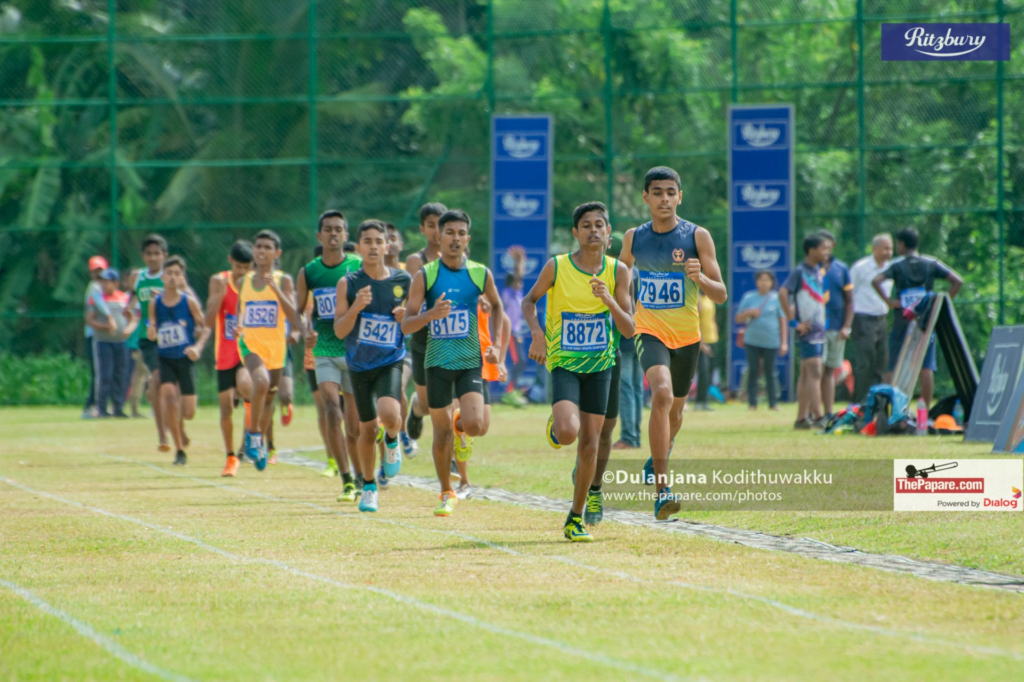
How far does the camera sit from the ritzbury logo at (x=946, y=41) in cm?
2343

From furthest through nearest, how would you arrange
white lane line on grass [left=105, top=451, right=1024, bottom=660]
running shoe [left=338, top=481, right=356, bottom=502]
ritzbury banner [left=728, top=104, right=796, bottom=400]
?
ritzbury banner [left=728, top=104, right=796, bottom=400] → running shoe [left=338, top=481, right=356, bottom=502] → white lane line on grass [left=105, top=451, right=1024, bottom=660]

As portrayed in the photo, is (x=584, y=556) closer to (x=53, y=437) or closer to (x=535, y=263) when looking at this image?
(x=53, y=437)

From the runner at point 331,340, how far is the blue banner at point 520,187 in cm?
1293

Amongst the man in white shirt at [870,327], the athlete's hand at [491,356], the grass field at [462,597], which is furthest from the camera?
the man in white shirt at [870,327]

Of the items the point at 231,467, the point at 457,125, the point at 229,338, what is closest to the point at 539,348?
the point at 231,467

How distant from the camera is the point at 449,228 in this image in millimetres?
9266

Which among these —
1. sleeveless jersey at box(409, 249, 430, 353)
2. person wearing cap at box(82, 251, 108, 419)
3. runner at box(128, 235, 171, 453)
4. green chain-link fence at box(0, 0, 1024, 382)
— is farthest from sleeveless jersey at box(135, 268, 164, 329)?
green chain-link fence at box(0, 0, 1024, 382)

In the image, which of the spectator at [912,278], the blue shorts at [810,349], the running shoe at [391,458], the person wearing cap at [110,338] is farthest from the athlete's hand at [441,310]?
the person wearing cap at [110,338]

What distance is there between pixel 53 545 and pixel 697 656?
4.74m

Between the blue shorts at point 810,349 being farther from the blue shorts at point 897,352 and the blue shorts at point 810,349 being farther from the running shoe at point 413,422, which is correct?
the running shoe at point 413,422

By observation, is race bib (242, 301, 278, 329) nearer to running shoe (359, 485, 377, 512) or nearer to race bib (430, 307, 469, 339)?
running shoe (359, 485, 377, 512)

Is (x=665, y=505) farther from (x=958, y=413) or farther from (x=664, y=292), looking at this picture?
(x=958, y=413)

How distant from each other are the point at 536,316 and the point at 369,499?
7.76 feet

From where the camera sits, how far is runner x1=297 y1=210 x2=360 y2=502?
1095 centimetres
